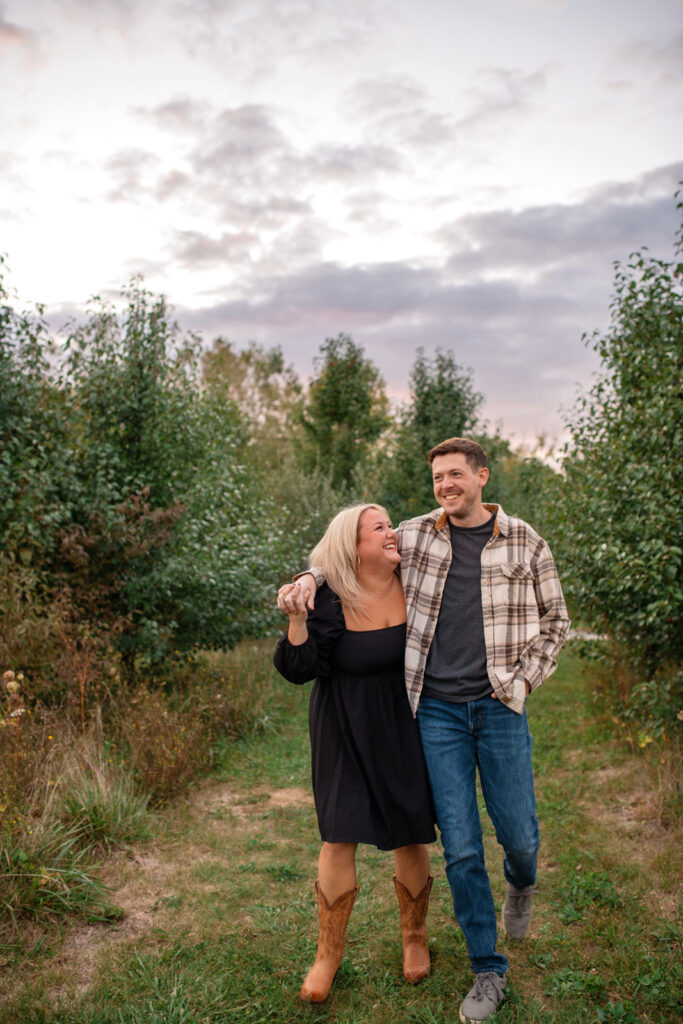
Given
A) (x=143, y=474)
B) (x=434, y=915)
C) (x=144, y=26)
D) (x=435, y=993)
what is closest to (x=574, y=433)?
(x=143, y=474)

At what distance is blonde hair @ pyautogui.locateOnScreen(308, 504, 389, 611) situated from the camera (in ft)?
10.2

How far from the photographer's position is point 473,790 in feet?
9.91

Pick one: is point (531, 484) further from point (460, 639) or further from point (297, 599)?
point (297, 599)

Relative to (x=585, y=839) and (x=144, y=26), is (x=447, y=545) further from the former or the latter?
(x=144, y=26)

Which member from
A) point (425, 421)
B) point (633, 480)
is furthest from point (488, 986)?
point (425, 421)

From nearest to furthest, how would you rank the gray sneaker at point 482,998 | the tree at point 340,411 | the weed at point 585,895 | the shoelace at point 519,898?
the gray sneaker at point 482,998, the shoelace at point 519,898, the weed at point 585,895, the tree at point 340,411

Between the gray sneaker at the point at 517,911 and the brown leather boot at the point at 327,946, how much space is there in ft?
2.83

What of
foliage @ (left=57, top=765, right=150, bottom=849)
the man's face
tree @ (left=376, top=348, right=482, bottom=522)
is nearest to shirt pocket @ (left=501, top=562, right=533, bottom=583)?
the man's face

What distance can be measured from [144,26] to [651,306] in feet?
17.7

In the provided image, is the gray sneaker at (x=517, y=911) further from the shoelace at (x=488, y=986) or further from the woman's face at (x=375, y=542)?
the woman's face at (x=375, y=542)

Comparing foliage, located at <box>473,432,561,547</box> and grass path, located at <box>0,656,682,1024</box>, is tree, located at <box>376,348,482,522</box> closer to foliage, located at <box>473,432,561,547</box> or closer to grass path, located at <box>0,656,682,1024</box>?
foliage, located at <box>473,432,561,547</box>

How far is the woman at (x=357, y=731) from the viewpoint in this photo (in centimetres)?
299

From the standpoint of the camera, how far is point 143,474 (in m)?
7.11

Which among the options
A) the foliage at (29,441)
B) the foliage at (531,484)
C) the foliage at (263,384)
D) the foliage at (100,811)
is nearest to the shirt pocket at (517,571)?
the foliage at (100,811)
